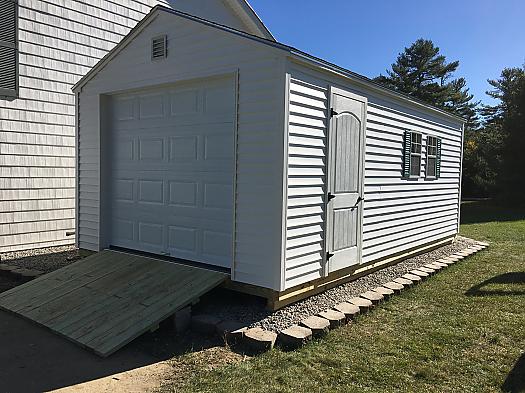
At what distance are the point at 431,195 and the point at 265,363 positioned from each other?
5719 millimetres

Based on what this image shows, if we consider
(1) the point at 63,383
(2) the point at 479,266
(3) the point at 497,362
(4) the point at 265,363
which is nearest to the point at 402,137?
(2) the point at 479,266

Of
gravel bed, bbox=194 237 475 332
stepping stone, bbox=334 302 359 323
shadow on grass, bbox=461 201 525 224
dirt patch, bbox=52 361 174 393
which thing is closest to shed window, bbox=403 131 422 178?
gravel bed, bbox=194 237 475 332

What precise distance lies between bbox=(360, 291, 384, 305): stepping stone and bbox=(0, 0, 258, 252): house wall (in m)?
5.49

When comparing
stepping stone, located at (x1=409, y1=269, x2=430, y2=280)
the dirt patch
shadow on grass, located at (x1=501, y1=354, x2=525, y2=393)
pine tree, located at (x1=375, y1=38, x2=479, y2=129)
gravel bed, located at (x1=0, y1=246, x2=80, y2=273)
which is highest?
pine tree, located at (x1=375, y1=38, x2=479, y2=129)

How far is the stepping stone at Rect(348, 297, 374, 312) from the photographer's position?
4.68m

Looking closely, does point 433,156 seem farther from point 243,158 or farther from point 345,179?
point 243,158

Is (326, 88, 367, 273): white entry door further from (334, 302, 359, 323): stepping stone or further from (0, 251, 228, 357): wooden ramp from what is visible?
(0, 251, 228, 357): wooden ramp

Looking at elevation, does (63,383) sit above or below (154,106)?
below

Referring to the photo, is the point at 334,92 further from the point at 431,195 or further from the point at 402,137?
the point at 431,195

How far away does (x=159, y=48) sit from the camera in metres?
5.31

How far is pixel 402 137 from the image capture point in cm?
676

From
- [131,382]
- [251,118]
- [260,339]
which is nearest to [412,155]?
[251,118]

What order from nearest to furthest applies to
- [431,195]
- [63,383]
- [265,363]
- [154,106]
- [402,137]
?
[63,383] < [265,363] < [154,106] < [402,137] < [431,195]

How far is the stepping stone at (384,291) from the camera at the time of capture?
5184 millimetres
